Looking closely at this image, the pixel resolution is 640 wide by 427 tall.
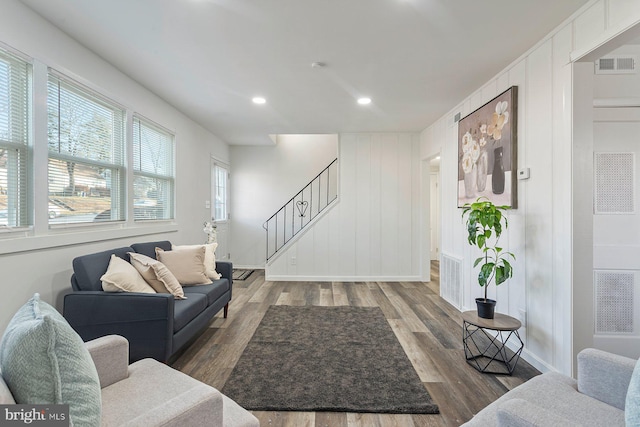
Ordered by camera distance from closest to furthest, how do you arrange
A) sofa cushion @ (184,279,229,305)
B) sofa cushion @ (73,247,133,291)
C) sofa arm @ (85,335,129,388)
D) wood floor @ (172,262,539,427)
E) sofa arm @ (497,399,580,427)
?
1. sofa arm @ (497,399,580,427)
2. sofa arm @ (85,335,129,388)
3. wood floor @ (172,262,539,427)
4. sofa cushion @ (73,247,133,291)
5. sofa cushion @ (184,279,229,305)

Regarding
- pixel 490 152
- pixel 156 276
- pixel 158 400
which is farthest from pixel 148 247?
pixel 490 152

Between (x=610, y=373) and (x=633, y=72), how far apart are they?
8.30ft

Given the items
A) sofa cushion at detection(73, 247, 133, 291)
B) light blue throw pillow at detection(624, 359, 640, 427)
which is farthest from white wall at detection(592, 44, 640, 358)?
sofa cushion at detection(73, 247, 133, 291)

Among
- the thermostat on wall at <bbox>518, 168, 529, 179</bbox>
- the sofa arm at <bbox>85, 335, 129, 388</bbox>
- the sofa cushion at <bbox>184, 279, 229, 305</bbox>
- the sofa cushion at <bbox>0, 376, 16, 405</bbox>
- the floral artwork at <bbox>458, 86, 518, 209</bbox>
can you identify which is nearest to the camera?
the sofa cushion at <bbox>0, 376, 16, 405</bbox>

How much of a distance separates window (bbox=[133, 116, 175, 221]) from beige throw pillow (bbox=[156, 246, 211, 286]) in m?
0.66

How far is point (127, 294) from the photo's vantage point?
2178mm

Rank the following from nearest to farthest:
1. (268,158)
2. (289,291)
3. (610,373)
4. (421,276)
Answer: (610,373) < (289,291) < (421,276) < (268,158)

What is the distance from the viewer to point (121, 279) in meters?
2.29

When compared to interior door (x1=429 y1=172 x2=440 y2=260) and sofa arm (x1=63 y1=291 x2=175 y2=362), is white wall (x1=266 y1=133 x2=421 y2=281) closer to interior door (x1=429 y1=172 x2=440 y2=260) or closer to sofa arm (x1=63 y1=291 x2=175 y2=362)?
interior door (x1=429 y1=172 x2=440 y2=260)

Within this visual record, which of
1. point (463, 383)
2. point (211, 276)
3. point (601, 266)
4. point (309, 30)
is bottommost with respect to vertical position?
point (463, 383)

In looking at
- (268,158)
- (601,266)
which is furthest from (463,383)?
(268,158)

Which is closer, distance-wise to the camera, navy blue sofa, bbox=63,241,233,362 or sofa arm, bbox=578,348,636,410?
sofa arm, bbox=578,348,636,410

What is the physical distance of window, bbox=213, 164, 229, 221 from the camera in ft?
18.6

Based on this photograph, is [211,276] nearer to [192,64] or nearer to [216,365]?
[216,365]
